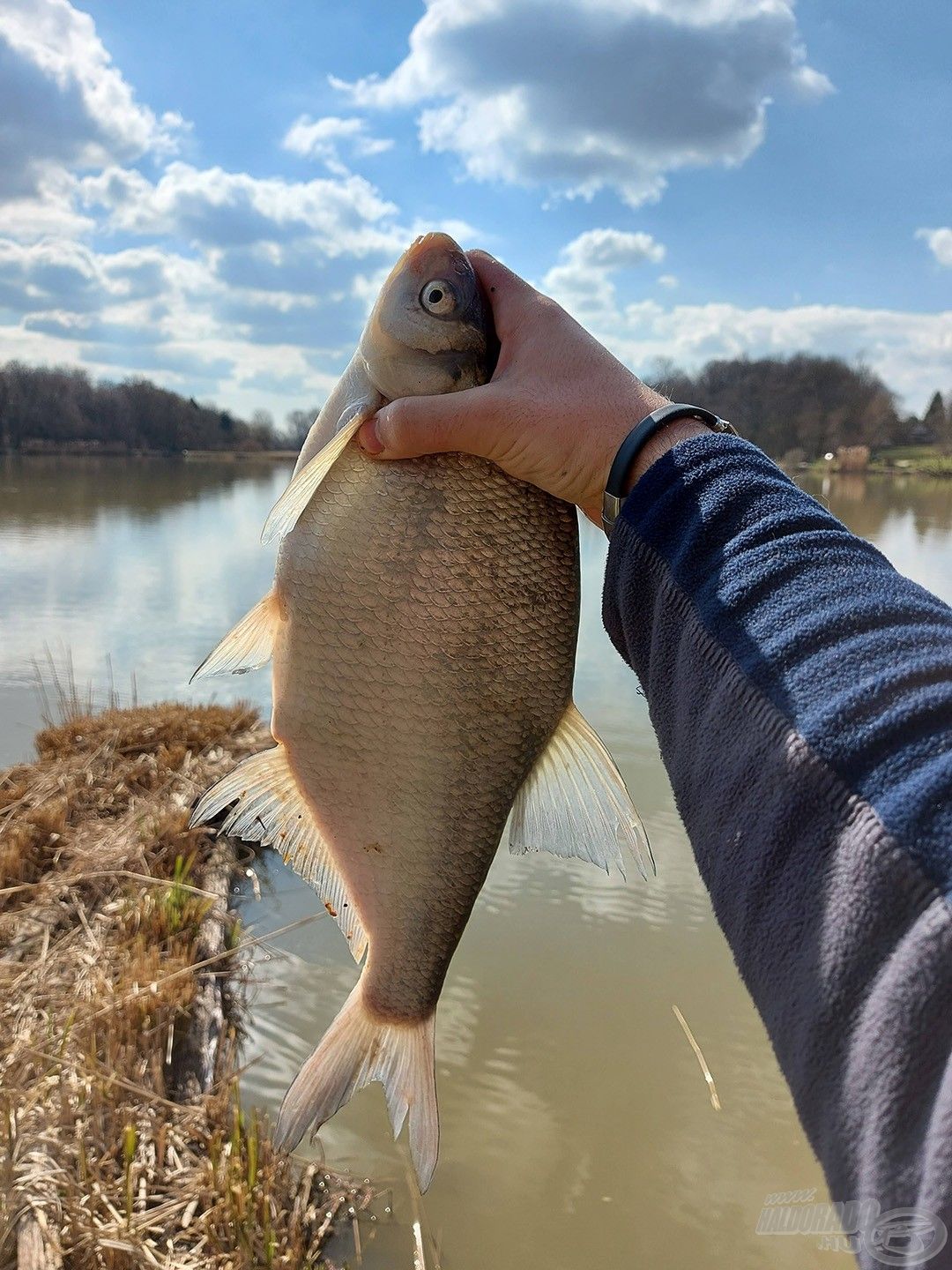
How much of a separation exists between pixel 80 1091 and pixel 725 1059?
9.70ft

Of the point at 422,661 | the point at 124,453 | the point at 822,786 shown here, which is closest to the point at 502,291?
the point at 422,661

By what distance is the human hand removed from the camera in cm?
159

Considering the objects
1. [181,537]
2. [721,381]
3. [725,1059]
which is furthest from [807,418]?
[725,1059]

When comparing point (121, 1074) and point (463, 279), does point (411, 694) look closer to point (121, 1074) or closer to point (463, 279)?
point (463, 279)

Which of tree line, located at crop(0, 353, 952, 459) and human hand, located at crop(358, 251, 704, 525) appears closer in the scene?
human hand, located at crop(358, 251, 704, 525)

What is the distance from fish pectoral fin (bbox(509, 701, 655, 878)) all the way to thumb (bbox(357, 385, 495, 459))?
1.92 feet

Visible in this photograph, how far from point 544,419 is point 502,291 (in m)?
0.41

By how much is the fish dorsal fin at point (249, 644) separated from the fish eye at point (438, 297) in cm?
67

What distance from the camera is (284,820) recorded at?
1.85 meters

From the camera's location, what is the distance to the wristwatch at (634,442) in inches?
57.2

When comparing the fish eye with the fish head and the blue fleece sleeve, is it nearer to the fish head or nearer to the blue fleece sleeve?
the fish head

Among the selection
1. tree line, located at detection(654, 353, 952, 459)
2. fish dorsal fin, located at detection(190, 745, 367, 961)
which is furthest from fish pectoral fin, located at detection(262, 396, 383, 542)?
tree line, located at detection(654, 353, 952, 459)
